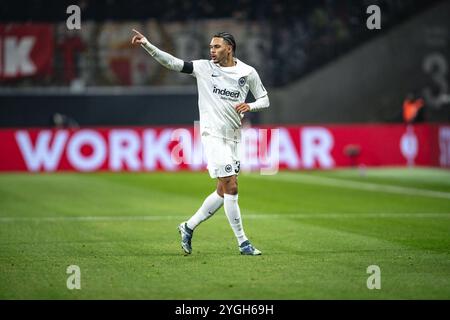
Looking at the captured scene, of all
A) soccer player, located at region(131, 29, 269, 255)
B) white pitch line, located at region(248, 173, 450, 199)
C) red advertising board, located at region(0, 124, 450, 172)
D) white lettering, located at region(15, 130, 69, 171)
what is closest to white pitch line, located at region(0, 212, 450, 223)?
white pitch line, located at region(248, 173, 450, 199)

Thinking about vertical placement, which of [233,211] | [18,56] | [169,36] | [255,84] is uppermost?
[169,36]

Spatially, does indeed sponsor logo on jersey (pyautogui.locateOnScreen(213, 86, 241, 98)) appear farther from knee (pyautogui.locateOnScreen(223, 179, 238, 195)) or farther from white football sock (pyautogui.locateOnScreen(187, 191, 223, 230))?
white football sock (pyautogui.locateOnScreen(187, 191, 223, 230))

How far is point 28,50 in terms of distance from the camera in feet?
114

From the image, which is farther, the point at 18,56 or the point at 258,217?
the point at 18,56

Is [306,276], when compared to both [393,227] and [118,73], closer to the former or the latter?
[393,227]

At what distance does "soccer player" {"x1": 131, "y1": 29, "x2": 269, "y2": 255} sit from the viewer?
10.8m

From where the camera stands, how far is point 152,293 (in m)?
8.22

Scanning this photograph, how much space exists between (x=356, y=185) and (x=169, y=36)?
13.4 metres

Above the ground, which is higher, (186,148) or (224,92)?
(224,92)

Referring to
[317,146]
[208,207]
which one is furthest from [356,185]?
[208,207]

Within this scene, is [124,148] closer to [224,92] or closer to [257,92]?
[257,92]

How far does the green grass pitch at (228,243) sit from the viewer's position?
8523 millimetres

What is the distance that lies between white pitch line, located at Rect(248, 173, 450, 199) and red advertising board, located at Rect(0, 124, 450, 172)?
8.32ft

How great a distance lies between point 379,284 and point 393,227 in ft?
17.1
